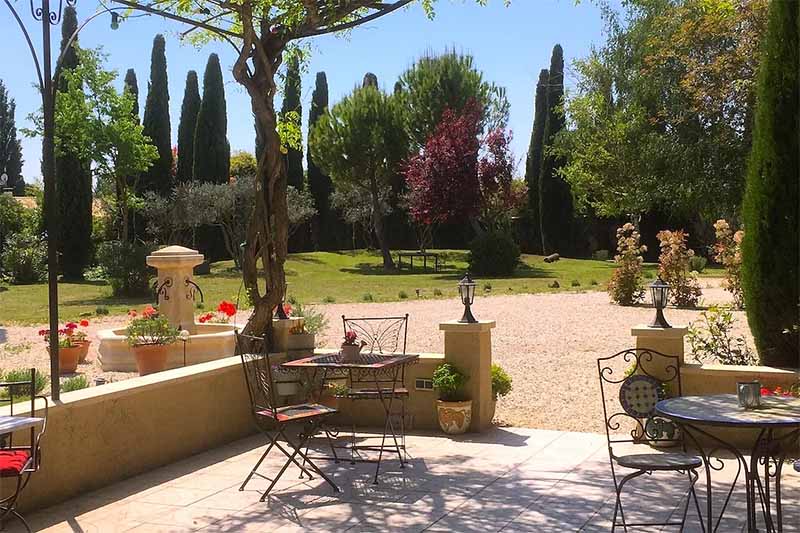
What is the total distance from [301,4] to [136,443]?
364 centimetres

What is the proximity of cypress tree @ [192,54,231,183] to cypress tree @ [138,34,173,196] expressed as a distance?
1106 mm

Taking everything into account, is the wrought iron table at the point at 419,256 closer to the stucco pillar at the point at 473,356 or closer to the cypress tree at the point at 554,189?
the cypress tree at the point at 554,189

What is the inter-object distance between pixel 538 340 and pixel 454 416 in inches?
222

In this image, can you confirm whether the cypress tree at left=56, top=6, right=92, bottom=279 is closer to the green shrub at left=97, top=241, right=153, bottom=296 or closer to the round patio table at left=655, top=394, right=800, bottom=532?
the green shrub at left=97, top=241, right=153, bottom=296

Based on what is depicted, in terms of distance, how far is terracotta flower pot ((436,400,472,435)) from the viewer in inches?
266

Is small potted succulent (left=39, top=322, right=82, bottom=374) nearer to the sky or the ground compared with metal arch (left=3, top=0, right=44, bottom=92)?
nearer to the ground

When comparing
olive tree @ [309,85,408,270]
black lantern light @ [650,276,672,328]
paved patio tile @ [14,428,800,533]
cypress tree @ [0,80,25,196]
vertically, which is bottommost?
paved patio tile @ [14,428,800,533]

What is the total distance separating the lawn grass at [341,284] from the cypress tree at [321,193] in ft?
6.06

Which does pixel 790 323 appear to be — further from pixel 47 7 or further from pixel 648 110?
pixel 648 110

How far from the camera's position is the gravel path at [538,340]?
26.8ft

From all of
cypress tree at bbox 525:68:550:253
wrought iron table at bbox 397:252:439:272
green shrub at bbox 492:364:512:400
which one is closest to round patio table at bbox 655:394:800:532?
green shrub at bbox 492:364:512:400

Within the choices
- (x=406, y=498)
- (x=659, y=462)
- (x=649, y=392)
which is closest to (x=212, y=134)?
(x=649, y=392)

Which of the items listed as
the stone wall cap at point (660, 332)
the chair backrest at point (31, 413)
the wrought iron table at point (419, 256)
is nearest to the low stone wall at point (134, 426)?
the chair backrest at point (31, 413)

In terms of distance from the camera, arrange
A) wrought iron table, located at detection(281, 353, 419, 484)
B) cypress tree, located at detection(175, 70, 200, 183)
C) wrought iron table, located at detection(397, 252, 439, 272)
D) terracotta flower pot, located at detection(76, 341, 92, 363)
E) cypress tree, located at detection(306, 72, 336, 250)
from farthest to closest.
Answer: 1. cypress tree, located at detection(306, 72, 336, 250)
2. cypress tree, located at detection(175, 70, 200, 183)
3. wrought iron table, located at detection(397, 252, 439, 272)
4. terracotta flower pot, located at detection(76, 341, 92, 363)
5. wrought iron table, located at detection(281, 353, 419, 484)
